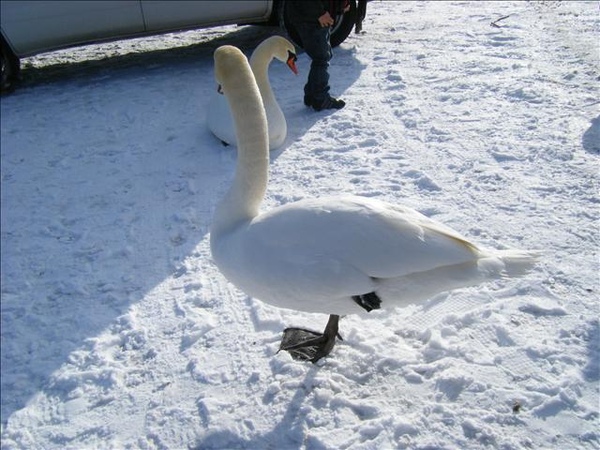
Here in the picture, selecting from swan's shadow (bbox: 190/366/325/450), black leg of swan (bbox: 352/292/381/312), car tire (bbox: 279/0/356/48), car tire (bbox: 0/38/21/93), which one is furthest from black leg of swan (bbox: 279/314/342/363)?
car tire (bbox: 0/38/21/93)

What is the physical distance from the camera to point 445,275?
7.82 feet

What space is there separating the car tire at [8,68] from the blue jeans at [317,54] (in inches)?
165

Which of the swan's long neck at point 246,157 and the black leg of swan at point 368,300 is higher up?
the swan's long neck at point 246,157

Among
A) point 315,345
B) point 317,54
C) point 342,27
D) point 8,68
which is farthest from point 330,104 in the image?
point 8,68

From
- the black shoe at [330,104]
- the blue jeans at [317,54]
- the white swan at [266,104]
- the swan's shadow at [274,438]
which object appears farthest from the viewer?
the black shoe at [330,104]

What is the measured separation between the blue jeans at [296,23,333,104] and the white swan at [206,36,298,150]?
1.33 ft

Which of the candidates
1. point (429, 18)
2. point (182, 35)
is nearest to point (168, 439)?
point (429, 18)

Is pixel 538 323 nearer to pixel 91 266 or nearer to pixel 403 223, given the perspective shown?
pixel 403 223

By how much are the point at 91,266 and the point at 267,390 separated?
1914 mm

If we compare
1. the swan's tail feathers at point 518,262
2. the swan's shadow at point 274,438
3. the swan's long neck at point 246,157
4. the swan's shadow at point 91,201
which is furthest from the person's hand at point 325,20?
the swan's shadow at point 274,438

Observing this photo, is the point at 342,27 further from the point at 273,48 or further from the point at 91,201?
the point at 91,201

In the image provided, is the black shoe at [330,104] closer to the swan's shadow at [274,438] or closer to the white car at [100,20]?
the white car at [100,20]

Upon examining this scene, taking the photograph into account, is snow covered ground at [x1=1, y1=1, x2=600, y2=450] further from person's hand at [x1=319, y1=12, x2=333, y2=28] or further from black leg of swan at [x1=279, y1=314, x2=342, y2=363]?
person's hand at [x1=319, y1=12, x2=333, y2=28]

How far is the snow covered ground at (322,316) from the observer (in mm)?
2668
